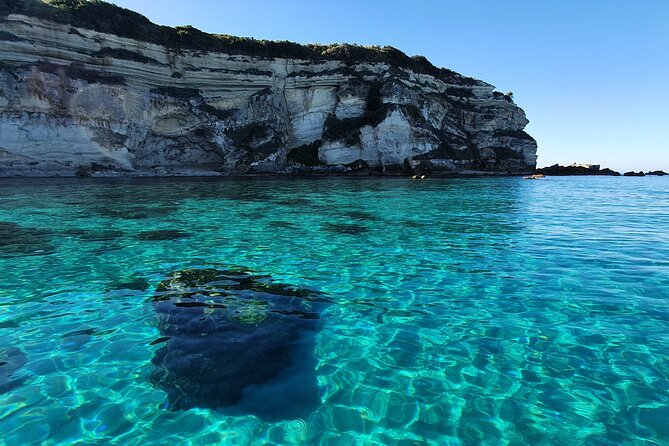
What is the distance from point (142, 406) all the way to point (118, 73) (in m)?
48.6

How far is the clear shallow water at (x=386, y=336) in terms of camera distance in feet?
12.3

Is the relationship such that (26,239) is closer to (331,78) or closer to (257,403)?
(257,403)

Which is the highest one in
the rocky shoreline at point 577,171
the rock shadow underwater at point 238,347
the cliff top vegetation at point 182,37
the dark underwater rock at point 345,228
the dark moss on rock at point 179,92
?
the cliff top vegetation at point 182,37

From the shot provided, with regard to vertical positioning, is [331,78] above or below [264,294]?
Answer: above

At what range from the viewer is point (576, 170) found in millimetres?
79250

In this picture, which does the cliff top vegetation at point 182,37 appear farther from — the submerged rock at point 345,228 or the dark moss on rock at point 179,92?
the submerged rock at point 345,228

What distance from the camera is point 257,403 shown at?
160 inches

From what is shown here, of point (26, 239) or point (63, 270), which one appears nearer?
point (63, 270)

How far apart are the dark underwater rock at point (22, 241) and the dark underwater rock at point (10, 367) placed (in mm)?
6177

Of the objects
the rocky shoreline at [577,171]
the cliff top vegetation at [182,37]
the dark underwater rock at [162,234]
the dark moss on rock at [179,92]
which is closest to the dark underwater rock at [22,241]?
the dark underwater rock at [162,234]

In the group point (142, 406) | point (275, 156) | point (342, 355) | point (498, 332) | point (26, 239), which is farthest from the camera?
point (275, 156)

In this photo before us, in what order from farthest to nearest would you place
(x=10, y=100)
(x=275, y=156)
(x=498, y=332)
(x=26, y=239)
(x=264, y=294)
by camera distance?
(x=275, y=156)
(x=10, y=100)
(x=26, y=239)
(x=264, y=294)
(x=498, y=332)

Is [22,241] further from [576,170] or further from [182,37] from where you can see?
[576,170]

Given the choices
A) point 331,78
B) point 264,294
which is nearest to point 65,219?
point 264,294
